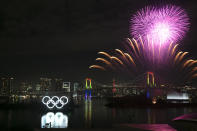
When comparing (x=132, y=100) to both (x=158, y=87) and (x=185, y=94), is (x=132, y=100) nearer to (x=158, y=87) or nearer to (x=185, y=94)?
(x=158, y=87)

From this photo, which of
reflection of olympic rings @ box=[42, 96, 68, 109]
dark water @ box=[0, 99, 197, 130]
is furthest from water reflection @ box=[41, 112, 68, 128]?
reflection of olympic rings @ box=[42, 96, 68, 109]

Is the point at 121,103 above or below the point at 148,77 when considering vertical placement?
below

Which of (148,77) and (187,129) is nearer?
(187,129)

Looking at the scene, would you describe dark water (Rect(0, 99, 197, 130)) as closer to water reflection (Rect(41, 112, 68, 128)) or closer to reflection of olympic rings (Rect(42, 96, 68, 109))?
water reflection (Rect(41, 112, 68, 128))

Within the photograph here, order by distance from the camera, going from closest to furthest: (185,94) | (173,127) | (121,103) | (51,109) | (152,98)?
(173,127), (51,109), (152,98), (121,103), (185,94)

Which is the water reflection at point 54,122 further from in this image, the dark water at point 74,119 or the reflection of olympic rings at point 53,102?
the reflection of olympic rings at point 53,102

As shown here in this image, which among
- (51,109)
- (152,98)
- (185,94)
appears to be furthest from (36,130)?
(185,94)

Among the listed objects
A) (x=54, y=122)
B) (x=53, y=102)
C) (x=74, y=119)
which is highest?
(x=53, y=102)

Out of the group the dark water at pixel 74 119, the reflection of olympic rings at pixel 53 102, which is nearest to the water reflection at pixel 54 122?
the dark water at pixel 74 119

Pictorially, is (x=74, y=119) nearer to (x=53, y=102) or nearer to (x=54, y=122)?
(x=54, y=122)

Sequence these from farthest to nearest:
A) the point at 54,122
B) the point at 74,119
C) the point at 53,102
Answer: the point at 53,102, the point at 74,119, the point at 54,122

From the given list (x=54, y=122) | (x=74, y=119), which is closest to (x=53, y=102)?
(x=74, y=119)
